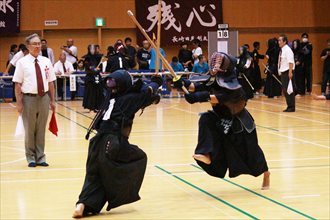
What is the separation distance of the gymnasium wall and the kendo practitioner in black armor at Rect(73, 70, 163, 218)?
82.0 ft

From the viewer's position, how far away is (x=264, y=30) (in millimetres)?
35500

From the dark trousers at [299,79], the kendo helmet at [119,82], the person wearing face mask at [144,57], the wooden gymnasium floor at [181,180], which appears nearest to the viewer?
the kendo helmet at [119,82]

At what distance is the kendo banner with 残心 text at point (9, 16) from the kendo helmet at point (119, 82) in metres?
24.2

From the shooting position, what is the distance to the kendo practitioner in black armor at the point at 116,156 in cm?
841

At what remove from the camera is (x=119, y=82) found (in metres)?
8.55

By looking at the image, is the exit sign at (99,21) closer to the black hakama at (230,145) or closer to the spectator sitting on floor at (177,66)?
the spectator sitting on floor at (177,66)

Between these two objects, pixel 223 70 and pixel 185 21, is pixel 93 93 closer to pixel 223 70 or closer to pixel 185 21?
pixel 223 70

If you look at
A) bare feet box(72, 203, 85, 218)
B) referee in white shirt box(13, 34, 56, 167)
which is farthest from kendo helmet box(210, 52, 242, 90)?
referee in white shirt box(13, 34, 56, 167)

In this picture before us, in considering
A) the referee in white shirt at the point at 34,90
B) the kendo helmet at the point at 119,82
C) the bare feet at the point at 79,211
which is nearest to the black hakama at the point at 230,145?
the kendo helmet at the point at 119,82

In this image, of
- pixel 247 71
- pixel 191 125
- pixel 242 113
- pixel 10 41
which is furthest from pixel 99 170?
pixel 10 41

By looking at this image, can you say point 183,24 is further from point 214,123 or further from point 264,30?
point 214,123

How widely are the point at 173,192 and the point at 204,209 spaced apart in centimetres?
114

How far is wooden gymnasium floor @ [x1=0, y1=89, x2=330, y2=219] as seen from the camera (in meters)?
8.74

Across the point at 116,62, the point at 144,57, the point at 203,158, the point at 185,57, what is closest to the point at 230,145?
the point at 203,158
